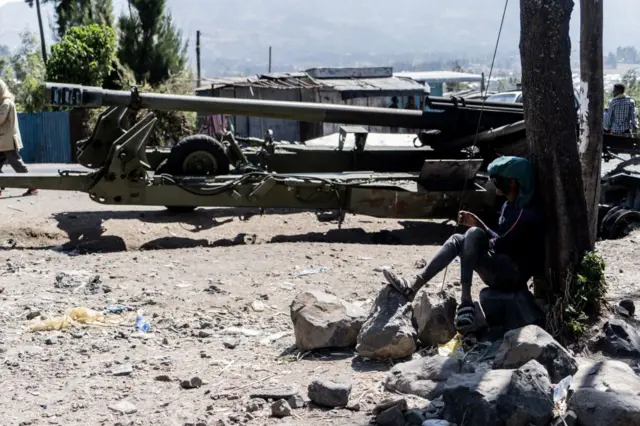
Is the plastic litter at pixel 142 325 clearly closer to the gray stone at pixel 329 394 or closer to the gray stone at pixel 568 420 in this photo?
the gray stone at pixel 329 394

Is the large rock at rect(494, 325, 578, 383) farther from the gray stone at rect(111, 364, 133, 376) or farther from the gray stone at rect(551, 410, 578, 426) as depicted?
the gray stone at rect(111, 364, 133, 376)

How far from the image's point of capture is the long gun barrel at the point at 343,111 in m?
11.0

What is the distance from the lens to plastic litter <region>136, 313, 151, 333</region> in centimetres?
681

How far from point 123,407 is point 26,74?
112ft

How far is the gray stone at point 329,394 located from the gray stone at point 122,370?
1.34 metres

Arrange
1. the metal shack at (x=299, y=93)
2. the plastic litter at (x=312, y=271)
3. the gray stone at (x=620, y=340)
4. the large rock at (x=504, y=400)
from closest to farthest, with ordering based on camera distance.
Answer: the large rock at (x=504, y=400) → the gray stone at (x=620, y=340) → the plastic litter at (x=312, y=271) → the metal shack at (x=299, y=93)

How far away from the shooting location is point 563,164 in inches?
235

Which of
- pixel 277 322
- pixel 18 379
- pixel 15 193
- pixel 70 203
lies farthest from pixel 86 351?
pixel 15 193

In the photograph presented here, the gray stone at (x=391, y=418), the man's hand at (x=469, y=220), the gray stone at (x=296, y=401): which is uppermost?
the man's hand at (x=469, y=220)

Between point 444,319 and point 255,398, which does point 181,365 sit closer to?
point 255,398

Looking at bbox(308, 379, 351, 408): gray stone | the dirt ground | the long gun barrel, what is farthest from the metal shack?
bbox(308, 379, 351, 408): gray stone

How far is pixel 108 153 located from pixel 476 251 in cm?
629

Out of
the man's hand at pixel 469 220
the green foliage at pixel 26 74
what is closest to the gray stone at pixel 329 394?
the man's hand at pixel 469 220

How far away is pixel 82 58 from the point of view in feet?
79.2
